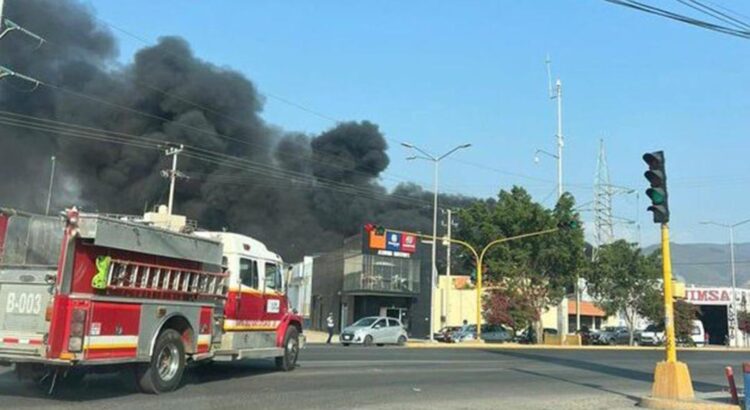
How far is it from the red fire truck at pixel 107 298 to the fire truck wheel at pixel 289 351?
2.49 metres

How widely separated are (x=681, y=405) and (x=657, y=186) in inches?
147

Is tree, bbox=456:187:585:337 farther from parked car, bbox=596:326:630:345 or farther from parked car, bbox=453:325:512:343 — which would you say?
parked car, bbox=596:326:630:345

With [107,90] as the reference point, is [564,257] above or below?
below

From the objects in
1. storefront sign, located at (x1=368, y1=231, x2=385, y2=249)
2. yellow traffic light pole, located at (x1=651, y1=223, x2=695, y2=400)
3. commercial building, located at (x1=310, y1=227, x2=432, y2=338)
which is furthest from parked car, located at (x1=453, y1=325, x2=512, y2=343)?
yellow traffic light pole, located at (x1=651, y1=223, x2=695, y2=400)

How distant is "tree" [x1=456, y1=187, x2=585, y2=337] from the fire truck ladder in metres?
32.9

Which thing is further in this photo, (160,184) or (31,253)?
(160,184)

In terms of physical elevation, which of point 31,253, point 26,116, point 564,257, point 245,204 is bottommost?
point 31,253

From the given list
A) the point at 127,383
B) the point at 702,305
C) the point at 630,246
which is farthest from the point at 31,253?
the point at 702,305

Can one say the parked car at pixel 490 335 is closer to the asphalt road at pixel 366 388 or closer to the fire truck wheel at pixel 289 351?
the asphalt road at pixel 366 388

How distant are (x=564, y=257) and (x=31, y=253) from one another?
37864 mm

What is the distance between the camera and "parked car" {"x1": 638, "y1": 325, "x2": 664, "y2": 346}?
178ft

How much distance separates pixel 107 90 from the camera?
68.3 m

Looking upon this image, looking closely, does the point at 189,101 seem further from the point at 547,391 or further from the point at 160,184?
the point at 547,391

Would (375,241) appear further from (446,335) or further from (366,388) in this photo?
(366,388)
